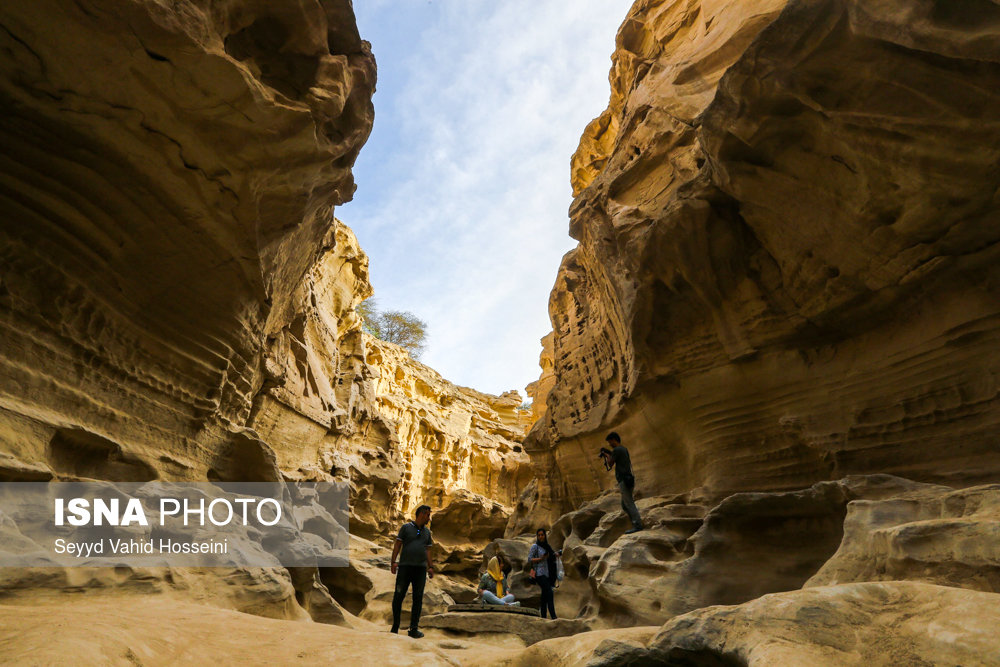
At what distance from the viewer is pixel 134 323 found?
669 cm

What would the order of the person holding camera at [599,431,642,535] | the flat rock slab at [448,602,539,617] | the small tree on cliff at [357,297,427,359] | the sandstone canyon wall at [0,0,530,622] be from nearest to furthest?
the sandstone canyon wall at [0,0,530,622]
the flat rock slab at [448,602,539,617]
the person holding camera at [599,431,642,535]
the small tree on cliff at [357,297,427,359]

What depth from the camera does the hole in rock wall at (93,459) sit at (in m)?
5.50

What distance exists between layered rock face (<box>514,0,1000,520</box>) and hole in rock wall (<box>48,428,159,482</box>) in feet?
27.1

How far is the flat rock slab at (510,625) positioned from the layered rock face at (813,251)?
11.0 ft

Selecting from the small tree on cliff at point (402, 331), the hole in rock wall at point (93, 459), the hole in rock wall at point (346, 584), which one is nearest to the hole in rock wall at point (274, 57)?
the hole in rock wall at point (93, 459)

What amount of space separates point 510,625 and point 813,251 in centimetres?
669

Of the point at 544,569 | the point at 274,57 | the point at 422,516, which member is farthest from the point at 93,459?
the point at 544,569

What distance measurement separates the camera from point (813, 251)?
295 inches

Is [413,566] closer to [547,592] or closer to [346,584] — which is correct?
[547,592]

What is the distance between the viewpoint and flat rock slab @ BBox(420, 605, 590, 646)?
686 cm

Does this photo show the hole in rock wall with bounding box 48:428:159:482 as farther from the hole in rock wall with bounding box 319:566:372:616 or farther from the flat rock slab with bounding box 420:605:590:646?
the flat rock slab with bounding box 420:605:590:646

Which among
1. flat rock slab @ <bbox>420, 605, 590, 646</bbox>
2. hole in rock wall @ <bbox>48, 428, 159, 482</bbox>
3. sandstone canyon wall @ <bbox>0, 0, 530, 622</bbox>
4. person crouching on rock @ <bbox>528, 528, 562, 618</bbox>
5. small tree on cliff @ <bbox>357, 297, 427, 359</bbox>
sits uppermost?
small tree on cliff @ <bbox>357, 297, 427, 359</bbox>

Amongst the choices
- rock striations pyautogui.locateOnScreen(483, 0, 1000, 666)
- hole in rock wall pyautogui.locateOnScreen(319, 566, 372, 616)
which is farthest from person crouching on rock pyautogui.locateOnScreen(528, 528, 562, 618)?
hole in rock wall pyautogui.locateOnScreen(319, 566, 372, 616)

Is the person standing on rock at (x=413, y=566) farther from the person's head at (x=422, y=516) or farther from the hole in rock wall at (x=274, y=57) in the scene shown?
the hole in rock wall at (x=274, y=57)
